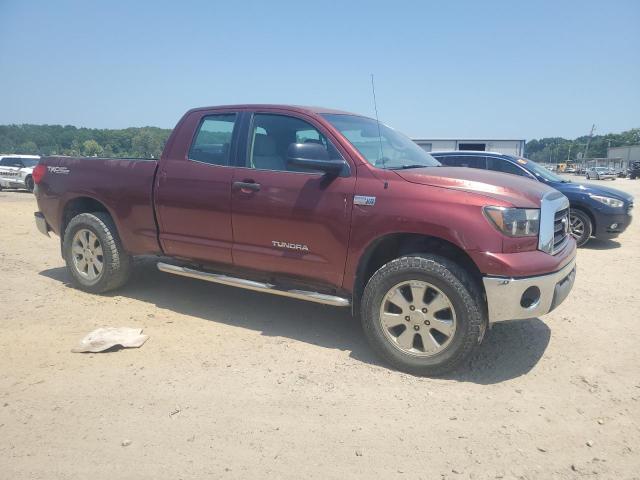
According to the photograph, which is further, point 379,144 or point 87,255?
point 87,255

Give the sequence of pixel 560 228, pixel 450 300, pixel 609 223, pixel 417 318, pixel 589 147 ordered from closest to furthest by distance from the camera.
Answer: pixel 450 300
pixel 417 318
pixel 560 228
pixel 609 223
pixel 589 147

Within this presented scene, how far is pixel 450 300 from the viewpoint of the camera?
338 centimetres

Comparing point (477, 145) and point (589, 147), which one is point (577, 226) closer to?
point (477, 145)

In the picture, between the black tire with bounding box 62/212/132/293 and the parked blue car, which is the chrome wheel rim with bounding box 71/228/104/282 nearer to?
the black tire with bounding box 62/212/132/293

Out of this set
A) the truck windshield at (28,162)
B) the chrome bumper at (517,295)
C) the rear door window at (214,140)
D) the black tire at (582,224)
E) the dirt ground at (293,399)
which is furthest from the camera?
the truck windshield at (28,162)

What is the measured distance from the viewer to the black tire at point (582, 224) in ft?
28.3

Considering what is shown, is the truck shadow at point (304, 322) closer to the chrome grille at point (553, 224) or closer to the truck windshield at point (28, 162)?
the chrome grille at point (553, 224)

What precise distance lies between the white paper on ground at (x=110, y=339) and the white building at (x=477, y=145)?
60.7 ft

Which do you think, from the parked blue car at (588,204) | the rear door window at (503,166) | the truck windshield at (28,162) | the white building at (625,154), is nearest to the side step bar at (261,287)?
the parked blue car at (588,204)

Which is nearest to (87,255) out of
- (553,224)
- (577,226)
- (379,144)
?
(379,144)

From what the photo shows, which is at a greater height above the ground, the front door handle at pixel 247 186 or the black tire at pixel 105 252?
the front door handle at pixel 247 186

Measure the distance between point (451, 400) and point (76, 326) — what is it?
3.28m

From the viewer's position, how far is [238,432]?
2.77 metres

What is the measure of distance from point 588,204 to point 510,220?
6402 mm
